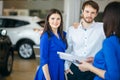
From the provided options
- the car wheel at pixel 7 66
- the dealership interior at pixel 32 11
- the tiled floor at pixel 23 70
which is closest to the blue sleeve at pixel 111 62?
the dealership interior at pixel 32 11

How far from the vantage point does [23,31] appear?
10.6 metres

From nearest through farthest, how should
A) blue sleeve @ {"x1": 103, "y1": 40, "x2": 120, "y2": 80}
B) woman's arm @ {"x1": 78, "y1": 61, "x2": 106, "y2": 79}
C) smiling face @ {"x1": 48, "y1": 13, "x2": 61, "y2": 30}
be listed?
blue sleeve @ {"x1": 103, "y1": 40, "x2": 120, "y2": 80} → woman's arm @ {"x1": 78, "y1": 61, "x2": 106, "y2": 79} → smiling face @ {"x1": 48, "y1": 13, "x2": 61, "y2": 30}

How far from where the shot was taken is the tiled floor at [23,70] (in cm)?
723

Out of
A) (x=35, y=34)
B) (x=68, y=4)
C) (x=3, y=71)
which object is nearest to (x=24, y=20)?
(x=35, y=34)

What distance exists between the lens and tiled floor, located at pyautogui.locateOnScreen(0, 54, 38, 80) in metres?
7.23

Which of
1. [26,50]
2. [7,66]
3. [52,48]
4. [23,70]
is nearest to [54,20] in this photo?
[52,48]

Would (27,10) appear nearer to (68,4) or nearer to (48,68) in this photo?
(68,4)

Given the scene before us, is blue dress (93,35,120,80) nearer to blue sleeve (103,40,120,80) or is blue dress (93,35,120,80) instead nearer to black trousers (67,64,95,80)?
blue sleeve (103,40,120,80)

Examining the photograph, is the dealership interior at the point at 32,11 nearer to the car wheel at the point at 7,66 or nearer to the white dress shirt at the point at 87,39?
the car wheel at the point at 7,66

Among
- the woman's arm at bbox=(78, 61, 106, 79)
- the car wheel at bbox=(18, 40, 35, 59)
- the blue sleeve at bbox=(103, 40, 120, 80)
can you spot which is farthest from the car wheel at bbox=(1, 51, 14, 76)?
the blue sleeve at bbox=(103, 40, 120, 80)

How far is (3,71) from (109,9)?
5258 mm

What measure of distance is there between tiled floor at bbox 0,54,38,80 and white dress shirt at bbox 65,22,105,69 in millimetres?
4284

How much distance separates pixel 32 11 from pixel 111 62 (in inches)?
454

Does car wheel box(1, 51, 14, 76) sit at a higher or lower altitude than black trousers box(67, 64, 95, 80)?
lower
